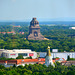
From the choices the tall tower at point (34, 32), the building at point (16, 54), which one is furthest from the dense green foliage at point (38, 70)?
the tall tower at point (34, 32)

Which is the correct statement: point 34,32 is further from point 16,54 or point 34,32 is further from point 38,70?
point 38,70

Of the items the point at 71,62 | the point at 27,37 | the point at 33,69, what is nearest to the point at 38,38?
the point at 27,37

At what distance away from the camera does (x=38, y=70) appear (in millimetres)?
57031

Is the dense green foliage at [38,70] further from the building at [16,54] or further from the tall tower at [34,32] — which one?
the tall tower at [34,32]

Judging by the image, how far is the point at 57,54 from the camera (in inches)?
3174

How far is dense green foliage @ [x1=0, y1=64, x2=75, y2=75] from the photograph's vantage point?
5450 cm

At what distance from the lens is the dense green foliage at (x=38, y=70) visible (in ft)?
179

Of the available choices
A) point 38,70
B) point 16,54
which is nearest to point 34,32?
point 16,54

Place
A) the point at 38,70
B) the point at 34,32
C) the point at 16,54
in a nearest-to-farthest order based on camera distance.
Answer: the point at 38,70, the point at 16,54, the point at 34,32

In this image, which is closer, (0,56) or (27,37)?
(0,56)

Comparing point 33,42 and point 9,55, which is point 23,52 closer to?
point 9,55

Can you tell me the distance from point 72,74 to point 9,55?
972 inches

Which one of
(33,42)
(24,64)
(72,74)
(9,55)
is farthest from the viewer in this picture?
(33,42)

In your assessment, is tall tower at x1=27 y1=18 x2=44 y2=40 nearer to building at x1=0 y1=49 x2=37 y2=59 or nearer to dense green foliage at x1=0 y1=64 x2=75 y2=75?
building at x1=0 y1=49 x2=37 y2=59
